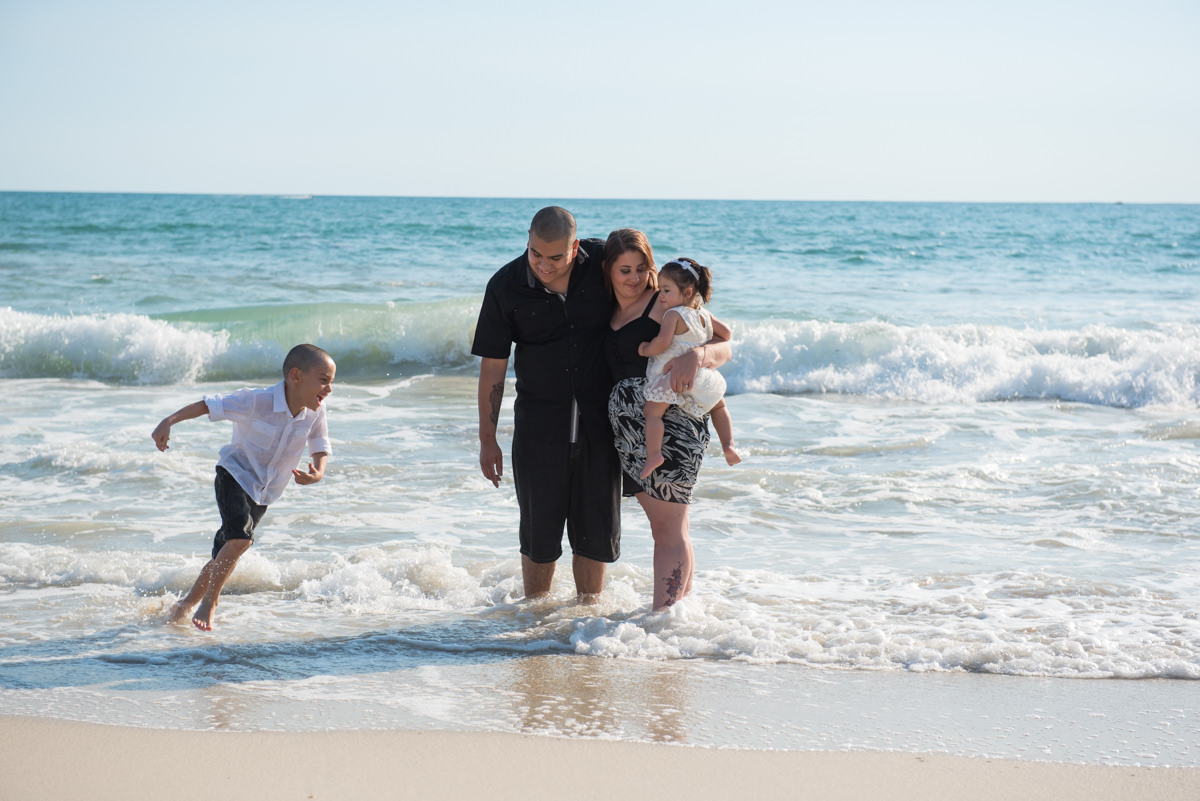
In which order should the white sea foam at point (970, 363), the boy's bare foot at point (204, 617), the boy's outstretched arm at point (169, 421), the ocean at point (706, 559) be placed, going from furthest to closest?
the white sea foam at point (970, 363)
the boy's bare foot at point (204, 617)
the boy's outstretched arm at point (169, 421)
the ocean at point (706, 559)

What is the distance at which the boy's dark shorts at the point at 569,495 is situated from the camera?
4387mm

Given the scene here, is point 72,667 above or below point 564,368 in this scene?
below

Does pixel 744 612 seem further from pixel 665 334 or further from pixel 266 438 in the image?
pixel 266 438

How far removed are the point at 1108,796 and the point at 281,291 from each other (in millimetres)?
19177

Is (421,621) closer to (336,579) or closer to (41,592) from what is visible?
(336,579)

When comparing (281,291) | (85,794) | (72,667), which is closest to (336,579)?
(72,667)

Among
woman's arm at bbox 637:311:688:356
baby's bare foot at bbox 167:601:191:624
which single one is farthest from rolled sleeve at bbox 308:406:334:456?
woman's arm at bbox 637:311:688:356

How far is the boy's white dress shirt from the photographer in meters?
4.24

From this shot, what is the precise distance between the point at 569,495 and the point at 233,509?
1430 millimetres

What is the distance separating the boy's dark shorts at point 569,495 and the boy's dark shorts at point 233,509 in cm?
114

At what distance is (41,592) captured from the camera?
16.2 feet

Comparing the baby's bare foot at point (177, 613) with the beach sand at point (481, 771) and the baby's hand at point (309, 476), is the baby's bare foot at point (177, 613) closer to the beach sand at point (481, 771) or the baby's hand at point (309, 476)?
the baby's hand at point (309, 476)

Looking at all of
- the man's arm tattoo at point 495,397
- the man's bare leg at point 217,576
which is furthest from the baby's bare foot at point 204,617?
the man's arm tattoo at point 495,397

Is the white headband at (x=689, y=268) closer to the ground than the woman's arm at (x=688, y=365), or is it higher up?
higher up
